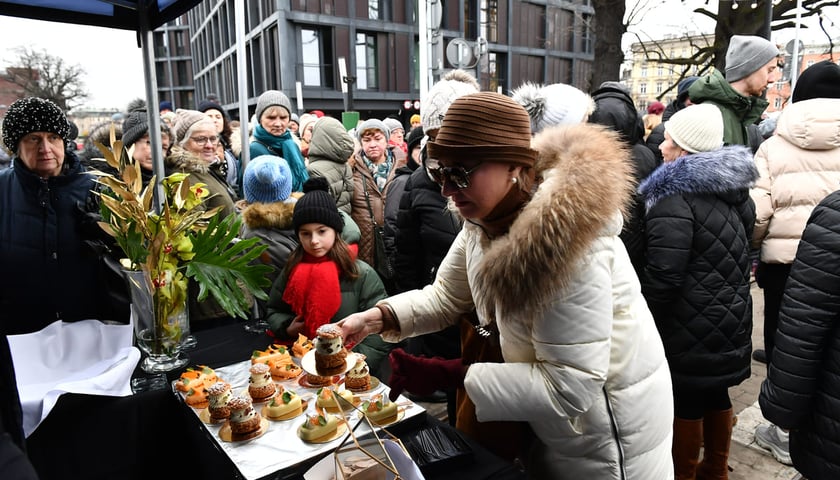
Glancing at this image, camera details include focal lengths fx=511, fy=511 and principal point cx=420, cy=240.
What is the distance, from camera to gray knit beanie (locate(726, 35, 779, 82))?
3.35 metres

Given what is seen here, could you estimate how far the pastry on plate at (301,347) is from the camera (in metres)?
2.13

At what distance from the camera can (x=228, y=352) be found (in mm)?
2275

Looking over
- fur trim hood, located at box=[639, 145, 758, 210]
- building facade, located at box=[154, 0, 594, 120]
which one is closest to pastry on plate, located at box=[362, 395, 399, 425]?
fur trim hood, located at box=[639, 145, 758, 210]

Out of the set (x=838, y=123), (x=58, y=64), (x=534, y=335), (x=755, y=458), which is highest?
(x=58, y=64)

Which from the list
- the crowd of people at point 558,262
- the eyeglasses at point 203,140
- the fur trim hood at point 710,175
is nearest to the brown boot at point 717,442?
the crowd of people at point 558,262

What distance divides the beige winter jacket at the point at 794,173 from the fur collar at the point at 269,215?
2677 millimetres

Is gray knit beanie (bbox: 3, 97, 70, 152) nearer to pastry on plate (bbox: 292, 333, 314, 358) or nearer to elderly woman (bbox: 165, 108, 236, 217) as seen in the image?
elderly woman (bbox: 165, 108, 236, 217)

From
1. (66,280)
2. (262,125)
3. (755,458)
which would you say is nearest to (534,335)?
(66,280)

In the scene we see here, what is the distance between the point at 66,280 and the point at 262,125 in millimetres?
2602

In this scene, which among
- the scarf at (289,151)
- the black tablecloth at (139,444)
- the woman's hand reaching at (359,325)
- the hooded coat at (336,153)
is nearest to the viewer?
the black tablecloth at (139,444)

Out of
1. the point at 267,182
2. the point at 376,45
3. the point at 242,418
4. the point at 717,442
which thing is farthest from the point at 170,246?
the point at 376,45

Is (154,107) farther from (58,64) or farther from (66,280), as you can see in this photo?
(58,64)

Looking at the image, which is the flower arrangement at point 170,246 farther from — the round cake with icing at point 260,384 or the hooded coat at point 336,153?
the hooded coat at point 336,153

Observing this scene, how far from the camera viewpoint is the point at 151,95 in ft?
8.54
